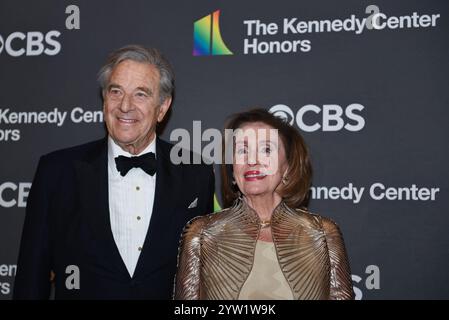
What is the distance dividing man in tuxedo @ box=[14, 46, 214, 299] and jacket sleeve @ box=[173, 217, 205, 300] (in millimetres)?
238

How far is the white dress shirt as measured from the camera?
9.34ft

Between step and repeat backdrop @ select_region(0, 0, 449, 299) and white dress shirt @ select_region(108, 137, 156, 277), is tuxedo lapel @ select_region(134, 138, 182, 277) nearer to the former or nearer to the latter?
white dress shirt @ select_region(108, 137, 156, 277)

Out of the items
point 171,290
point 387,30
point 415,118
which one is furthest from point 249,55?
point 171,290

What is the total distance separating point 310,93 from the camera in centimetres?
356

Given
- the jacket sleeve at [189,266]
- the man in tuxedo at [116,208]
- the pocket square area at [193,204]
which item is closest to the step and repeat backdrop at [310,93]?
the pocket square area at [193,204]

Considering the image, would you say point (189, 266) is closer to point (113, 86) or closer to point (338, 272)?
point (338, 272)

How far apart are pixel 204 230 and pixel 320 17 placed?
5.73 feet

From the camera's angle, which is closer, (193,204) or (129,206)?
(129,206)

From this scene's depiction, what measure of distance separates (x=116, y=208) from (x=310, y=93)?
4.80 feet

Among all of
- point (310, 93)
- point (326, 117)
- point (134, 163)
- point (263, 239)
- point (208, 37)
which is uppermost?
point (208, 37)

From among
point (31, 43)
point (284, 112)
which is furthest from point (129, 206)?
point (31, 43)

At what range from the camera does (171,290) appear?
2.89 meters

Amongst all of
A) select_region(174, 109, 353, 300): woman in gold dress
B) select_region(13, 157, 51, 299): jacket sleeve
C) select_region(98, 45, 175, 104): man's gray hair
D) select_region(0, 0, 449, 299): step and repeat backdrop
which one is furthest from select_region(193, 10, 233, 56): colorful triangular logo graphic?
select_region(13, 157, 51, 299): jacket sleeve

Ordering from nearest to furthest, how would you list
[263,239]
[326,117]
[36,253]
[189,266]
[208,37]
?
[189,266] < [263,239] < [36,253] < [326,117] < [208,37]
